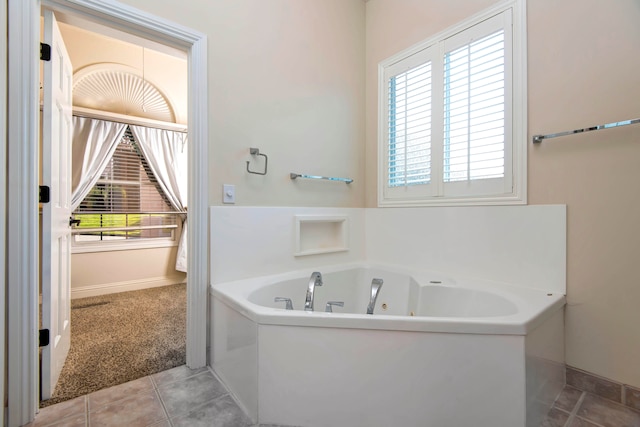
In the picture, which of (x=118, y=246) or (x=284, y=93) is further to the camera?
(x=118, y=246)

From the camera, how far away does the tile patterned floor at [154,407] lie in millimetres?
1257

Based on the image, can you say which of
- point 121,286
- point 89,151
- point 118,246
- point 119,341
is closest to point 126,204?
point 118,246

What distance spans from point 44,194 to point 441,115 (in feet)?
7.41

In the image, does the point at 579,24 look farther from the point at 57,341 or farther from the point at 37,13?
the point at 57,341

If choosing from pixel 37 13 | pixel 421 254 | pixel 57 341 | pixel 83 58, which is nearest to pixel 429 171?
pixel 421 254

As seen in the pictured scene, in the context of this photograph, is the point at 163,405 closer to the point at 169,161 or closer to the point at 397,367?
the point at 397,367

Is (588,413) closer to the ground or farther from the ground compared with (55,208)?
closer to the ground

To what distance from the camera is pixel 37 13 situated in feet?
4.23

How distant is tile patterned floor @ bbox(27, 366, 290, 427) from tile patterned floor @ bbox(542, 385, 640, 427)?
1.34 meters

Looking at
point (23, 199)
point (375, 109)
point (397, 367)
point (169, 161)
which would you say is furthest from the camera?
point (169, 161)

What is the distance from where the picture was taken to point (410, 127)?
2.16 m

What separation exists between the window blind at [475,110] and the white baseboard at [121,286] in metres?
3.46

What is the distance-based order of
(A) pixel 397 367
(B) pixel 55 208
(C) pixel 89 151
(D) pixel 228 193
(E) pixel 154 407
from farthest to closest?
(C) pixel 89 151
(D) pixel 228 193
(B) pixel 55 208
(E) pixel 154 407
(A) pixel 397 367

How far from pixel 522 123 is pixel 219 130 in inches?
67.6
